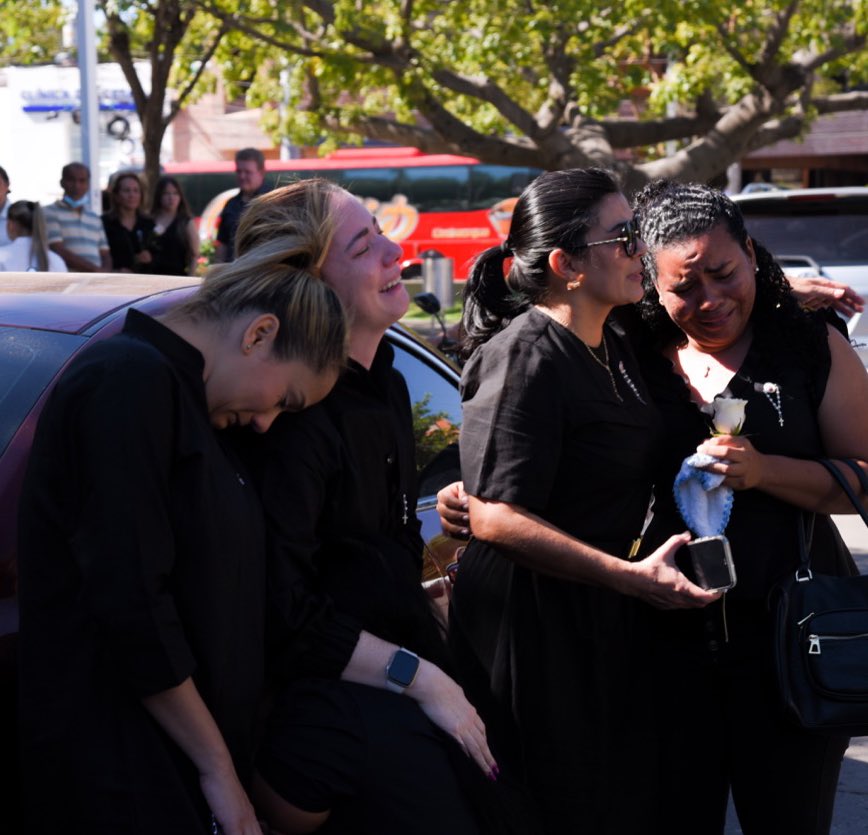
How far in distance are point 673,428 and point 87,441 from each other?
1.41m

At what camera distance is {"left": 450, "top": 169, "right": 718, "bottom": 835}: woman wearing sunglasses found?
9.07 feet

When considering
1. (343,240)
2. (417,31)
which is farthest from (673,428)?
(417,31)

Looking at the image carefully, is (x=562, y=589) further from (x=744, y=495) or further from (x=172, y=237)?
(x=172, y=237)

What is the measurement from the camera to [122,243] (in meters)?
11.2

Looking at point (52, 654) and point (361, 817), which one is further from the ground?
point (52, 654)

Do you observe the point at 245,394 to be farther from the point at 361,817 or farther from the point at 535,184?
the point at 535,184

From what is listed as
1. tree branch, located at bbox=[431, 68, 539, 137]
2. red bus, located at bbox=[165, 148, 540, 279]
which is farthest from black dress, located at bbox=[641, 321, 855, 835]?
red bus, located at bbox=[165, 148, 540, 279]

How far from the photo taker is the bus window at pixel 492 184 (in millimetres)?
32094

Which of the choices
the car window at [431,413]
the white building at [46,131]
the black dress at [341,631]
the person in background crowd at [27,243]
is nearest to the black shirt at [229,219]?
the person in background crowd at [27,243]

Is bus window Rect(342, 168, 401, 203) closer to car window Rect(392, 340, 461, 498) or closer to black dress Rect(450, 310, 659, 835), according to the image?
car window Rect(392, 340, 461, 498)

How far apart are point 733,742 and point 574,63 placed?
14981 mm

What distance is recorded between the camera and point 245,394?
2.17m

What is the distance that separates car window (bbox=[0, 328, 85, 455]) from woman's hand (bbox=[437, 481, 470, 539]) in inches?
33.9

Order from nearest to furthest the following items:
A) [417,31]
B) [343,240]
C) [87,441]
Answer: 1. [87,441]
2. [343,240]
3. [417,31]
